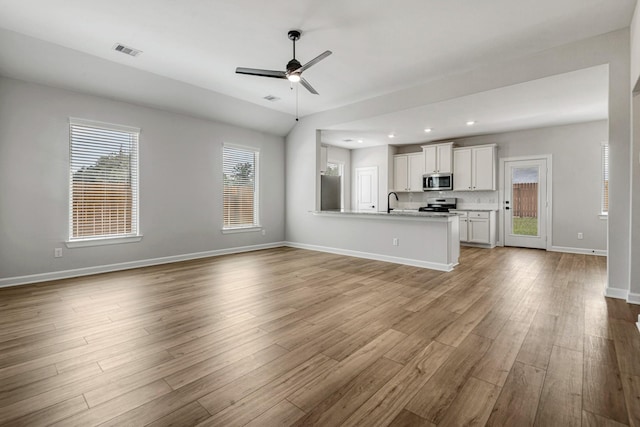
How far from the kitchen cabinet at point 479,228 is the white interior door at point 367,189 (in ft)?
8.16

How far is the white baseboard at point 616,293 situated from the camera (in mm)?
3320

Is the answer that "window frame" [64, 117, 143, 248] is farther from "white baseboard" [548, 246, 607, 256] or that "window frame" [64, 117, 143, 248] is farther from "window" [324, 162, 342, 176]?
"white baseboard" [548, 246, 607, 256]

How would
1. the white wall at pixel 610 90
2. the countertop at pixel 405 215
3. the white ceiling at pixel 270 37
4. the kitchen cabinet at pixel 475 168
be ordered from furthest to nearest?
the kitchen cabinet at pixel 475 168, the countertop at pixel 405 215, the white wall at pixel 610 90, the white ceiling at pixel 270 37

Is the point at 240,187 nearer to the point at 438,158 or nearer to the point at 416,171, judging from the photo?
the point at 416,171

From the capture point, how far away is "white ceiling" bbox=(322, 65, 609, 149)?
402 cm

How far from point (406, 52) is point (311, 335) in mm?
3530

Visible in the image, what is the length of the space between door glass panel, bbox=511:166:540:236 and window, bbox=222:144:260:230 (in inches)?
240

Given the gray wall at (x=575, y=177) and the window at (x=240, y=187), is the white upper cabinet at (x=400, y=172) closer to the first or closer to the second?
the gray wall at (x=575, y=177)

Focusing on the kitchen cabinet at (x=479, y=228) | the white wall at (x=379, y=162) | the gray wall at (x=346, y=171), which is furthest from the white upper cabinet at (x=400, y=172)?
the kitchen cabinet at (x=479, y=228)

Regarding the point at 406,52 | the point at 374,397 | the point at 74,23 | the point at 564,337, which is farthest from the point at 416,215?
the point at 74,23

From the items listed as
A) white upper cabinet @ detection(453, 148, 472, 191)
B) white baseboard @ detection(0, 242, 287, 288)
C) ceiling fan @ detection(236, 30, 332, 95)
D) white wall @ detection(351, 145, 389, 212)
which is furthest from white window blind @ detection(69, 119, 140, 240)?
white upper cabinet @ detection(453, 148, 472, 191)

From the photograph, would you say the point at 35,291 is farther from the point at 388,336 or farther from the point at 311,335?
the point at 388,336

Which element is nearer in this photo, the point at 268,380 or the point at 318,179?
the point at 268,380

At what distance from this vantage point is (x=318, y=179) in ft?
21.6
